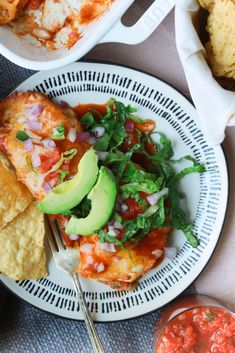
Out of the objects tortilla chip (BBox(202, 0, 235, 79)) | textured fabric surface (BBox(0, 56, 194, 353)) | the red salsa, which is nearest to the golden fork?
textured fabric surface (BBox(0, 56, 194, 353))

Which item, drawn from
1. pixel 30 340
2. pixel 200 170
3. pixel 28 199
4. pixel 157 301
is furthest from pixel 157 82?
pixel 30 340

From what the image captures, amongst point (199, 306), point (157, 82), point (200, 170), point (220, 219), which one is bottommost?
point (199, 306)

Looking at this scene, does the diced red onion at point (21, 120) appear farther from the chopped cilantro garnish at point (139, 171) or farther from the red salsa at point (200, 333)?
the red salsa at point (200, 333)

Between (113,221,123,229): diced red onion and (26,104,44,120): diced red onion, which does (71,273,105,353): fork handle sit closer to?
(113,221,123,229): diced red onion

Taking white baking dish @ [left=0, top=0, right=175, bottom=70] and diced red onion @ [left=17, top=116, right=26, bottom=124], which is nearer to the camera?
white baking dish @ [left=0, top=0, right=175, bottom=70]

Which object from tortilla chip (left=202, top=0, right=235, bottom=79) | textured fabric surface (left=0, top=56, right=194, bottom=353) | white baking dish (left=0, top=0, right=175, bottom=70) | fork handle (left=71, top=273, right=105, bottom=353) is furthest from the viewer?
textured fabric surface (left=0, top=56, right=194, bottom=353)

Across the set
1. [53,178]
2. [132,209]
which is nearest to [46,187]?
[53,178]

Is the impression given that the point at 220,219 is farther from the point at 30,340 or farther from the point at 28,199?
the point at 30,340
